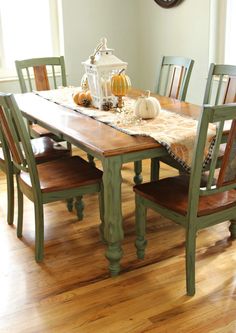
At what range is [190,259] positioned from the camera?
7.00 ft

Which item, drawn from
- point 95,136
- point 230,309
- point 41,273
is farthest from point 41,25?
point 230,309

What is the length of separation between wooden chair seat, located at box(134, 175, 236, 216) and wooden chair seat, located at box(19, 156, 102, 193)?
30 centimetres

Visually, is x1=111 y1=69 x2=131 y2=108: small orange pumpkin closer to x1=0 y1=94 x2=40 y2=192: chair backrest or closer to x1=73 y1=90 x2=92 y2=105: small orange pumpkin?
x1=73 y1=90 x2=92 y2=105: small orange pumpkin

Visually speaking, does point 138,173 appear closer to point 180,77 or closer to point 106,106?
point 180,77

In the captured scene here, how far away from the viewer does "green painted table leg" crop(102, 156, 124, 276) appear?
209cm

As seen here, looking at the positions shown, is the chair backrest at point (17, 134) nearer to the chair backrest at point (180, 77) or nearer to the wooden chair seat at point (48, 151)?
Answer: the wooden chair seat at point (48, 151)

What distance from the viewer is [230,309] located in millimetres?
2078

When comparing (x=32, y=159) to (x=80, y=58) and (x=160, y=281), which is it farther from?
(x=80, y=58)

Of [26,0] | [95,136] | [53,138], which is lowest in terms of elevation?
[53,138]

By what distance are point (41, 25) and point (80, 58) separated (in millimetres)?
471

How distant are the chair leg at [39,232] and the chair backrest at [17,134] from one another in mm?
123

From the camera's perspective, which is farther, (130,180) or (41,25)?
(41,25)

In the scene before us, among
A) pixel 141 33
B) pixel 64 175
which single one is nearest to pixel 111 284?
pixel 64 175

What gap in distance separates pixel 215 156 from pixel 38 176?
0.98 meters
